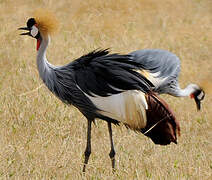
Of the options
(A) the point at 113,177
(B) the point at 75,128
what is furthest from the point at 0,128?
(A) the point at 113,177

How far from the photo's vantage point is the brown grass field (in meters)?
4.36

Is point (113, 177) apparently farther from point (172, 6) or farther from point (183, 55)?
point (172, 6)

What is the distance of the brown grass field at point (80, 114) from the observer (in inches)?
171

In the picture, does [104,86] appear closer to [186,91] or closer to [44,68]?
[44,68]

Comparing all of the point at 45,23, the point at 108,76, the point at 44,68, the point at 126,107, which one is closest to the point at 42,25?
the point at 45,23

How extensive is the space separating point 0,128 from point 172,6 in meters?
5.49

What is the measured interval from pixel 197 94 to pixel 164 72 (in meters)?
0.60

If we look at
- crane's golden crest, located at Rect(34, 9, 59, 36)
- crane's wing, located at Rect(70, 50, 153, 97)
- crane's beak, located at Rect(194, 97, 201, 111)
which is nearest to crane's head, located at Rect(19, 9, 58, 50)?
crane's golden crest, located at Rect(34, 9, 59, 36)

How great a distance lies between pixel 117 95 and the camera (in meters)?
4.39

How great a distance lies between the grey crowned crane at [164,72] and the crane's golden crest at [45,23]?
→ 1.09m

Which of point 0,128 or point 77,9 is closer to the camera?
point 0,128

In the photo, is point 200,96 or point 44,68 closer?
point 44,68

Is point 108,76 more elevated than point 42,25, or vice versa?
point 42,25

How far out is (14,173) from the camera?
4105 millimetres
